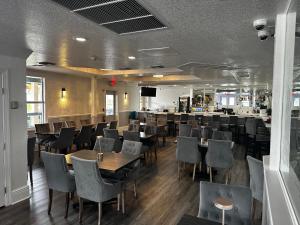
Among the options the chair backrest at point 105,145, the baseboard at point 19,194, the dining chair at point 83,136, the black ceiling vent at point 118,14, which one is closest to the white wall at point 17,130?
the baseboard at point 19,194

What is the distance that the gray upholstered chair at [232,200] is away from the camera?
1.93 m

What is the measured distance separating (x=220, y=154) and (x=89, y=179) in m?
2.62

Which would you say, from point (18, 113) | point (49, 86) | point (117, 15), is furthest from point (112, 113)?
point (117, 15)

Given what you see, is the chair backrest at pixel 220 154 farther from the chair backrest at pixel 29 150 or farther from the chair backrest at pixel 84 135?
the chair backrest at pixel 84 135

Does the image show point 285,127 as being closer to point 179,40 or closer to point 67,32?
point 179,40

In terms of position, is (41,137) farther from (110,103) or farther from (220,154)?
(110,103)

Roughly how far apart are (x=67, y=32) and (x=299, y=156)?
2.60 m

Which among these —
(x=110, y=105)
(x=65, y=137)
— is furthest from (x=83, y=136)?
(x=110, y=105)

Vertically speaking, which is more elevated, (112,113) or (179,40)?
(179,40)

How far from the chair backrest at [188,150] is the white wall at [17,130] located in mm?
2915

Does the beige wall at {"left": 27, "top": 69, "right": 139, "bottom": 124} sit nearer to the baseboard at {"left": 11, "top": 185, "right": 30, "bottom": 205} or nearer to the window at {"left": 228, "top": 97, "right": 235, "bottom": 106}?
the baseboard at {"left": 11, "top": 185, "right": 30, "bottom": 205}

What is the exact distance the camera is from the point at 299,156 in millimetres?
1524

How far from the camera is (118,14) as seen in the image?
2.11 metres

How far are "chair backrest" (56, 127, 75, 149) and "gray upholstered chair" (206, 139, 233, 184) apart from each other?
11.7 feet
